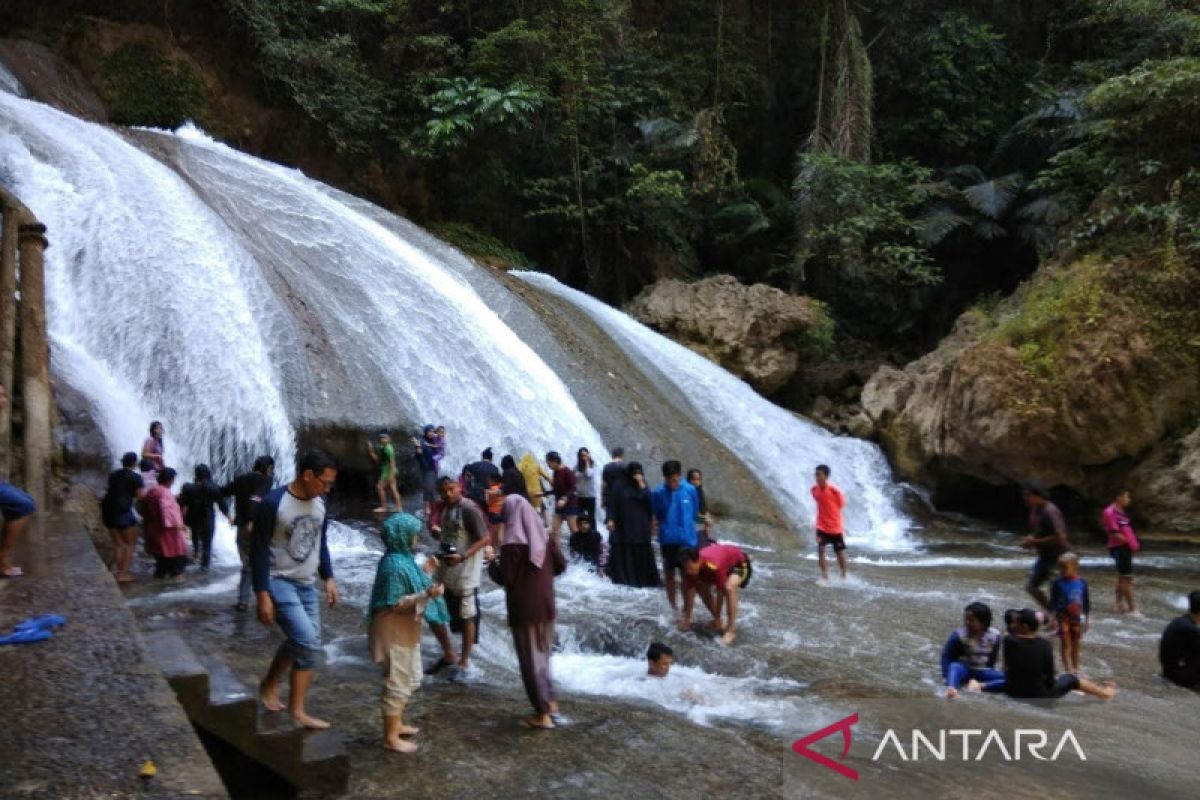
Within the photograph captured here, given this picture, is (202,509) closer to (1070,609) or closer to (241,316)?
(241,316)

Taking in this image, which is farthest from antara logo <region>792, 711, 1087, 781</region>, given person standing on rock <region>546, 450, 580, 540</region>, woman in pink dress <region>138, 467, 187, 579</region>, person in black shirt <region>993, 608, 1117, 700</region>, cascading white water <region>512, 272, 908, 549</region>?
cascading white water <region>512, 272, 908, 549</region>

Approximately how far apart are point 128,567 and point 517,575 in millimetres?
4655

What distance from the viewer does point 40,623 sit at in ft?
15.0

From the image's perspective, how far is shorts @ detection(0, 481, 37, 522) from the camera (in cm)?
618

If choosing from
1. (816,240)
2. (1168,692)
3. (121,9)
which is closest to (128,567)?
(1168,692)

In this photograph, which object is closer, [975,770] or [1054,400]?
[975,770]

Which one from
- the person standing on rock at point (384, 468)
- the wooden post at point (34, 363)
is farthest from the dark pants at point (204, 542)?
the person standing on rock at point (384, 468)

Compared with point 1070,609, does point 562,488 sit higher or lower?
higher

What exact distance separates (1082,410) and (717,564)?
9.58 m

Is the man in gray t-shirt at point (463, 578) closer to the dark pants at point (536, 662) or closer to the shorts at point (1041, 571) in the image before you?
the dark pants at point (536, 662)

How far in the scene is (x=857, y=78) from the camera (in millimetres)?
23016

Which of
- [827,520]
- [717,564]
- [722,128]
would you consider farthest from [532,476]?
[722,128]

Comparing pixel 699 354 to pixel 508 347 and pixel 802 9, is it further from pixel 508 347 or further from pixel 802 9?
pixel 802 9

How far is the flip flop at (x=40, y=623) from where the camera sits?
4516 mm
